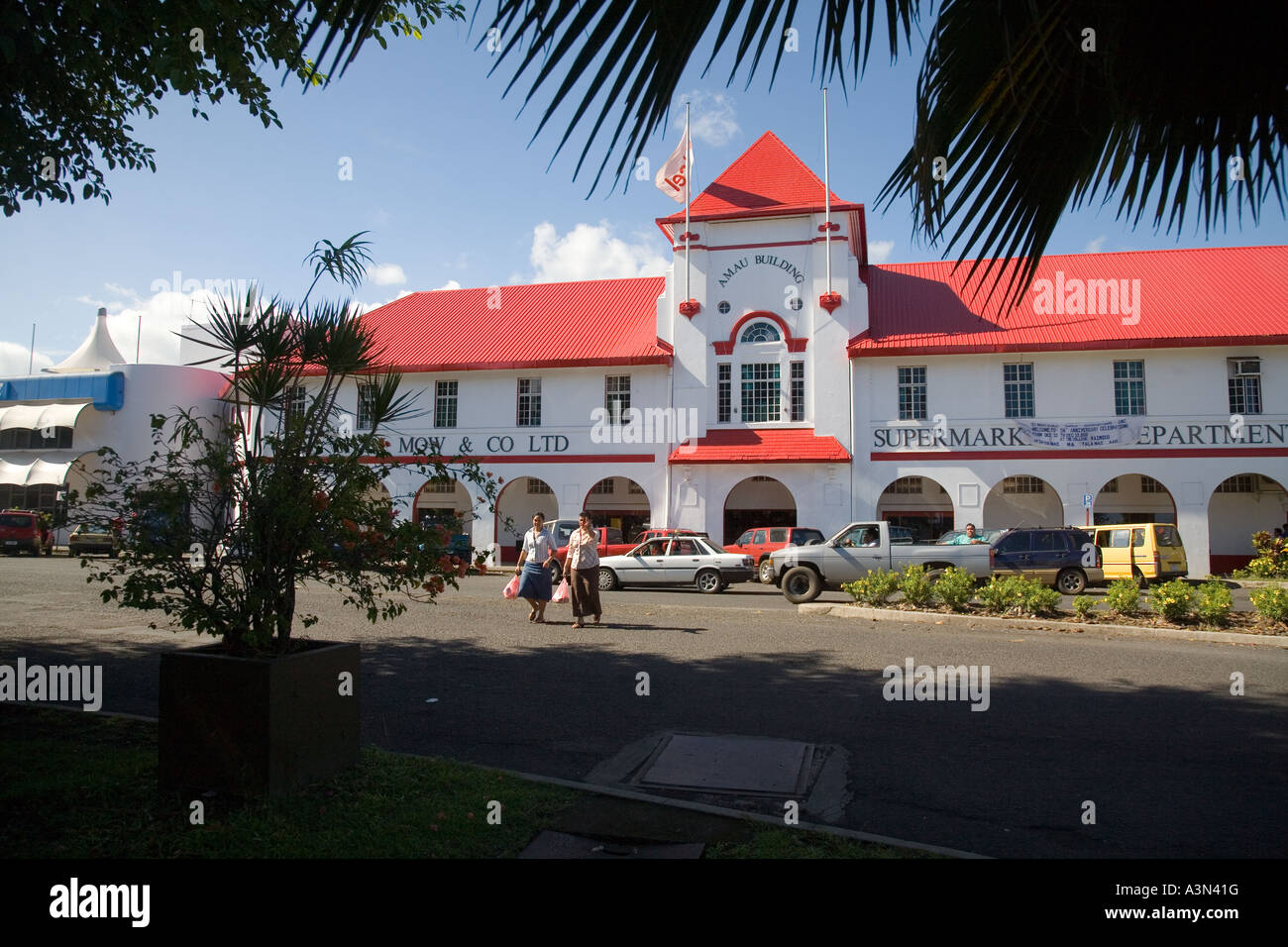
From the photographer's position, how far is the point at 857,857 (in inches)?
163

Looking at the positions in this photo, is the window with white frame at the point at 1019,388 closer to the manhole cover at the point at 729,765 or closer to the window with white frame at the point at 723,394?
the window with white frame at the point at 723,394

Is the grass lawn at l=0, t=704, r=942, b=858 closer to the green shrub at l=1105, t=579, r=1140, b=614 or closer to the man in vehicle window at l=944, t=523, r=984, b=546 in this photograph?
the green shrub at l=1105, t=579, r=1140, b=614

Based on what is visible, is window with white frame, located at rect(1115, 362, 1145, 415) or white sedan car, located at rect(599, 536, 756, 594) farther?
window with white frame, located at rect(1115, 362, 1145, 415)

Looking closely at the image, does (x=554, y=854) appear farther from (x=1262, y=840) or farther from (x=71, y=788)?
(x=1262, y=840)

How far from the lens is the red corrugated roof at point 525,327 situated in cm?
2998

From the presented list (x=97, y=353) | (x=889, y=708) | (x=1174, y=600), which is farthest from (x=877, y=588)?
(x=97, y=353)

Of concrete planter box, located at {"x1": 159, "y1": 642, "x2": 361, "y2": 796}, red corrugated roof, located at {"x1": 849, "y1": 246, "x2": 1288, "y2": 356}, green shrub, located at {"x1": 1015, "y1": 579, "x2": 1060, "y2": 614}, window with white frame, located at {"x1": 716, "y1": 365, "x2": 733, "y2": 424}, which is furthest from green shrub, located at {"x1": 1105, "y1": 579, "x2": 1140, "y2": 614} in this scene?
window with white frame, located at {"x1": 716, "y1": 365, "x2": 733, "y2": 424}

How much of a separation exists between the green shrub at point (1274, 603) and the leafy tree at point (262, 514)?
11.2 metres

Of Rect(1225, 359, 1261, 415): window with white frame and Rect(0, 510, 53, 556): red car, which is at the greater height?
Rect(1225, 359, 1261, 415): window with white frame

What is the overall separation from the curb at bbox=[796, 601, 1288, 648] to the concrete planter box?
10266 mm

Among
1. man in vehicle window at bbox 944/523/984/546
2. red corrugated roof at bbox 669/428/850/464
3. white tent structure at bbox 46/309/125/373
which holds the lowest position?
man in vehicle window at bbox 944/523/984/546

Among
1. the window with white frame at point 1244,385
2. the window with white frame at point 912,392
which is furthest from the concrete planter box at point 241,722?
the window with white frame at point 1244,385

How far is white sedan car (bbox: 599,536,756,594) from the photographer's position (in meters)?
20.4
